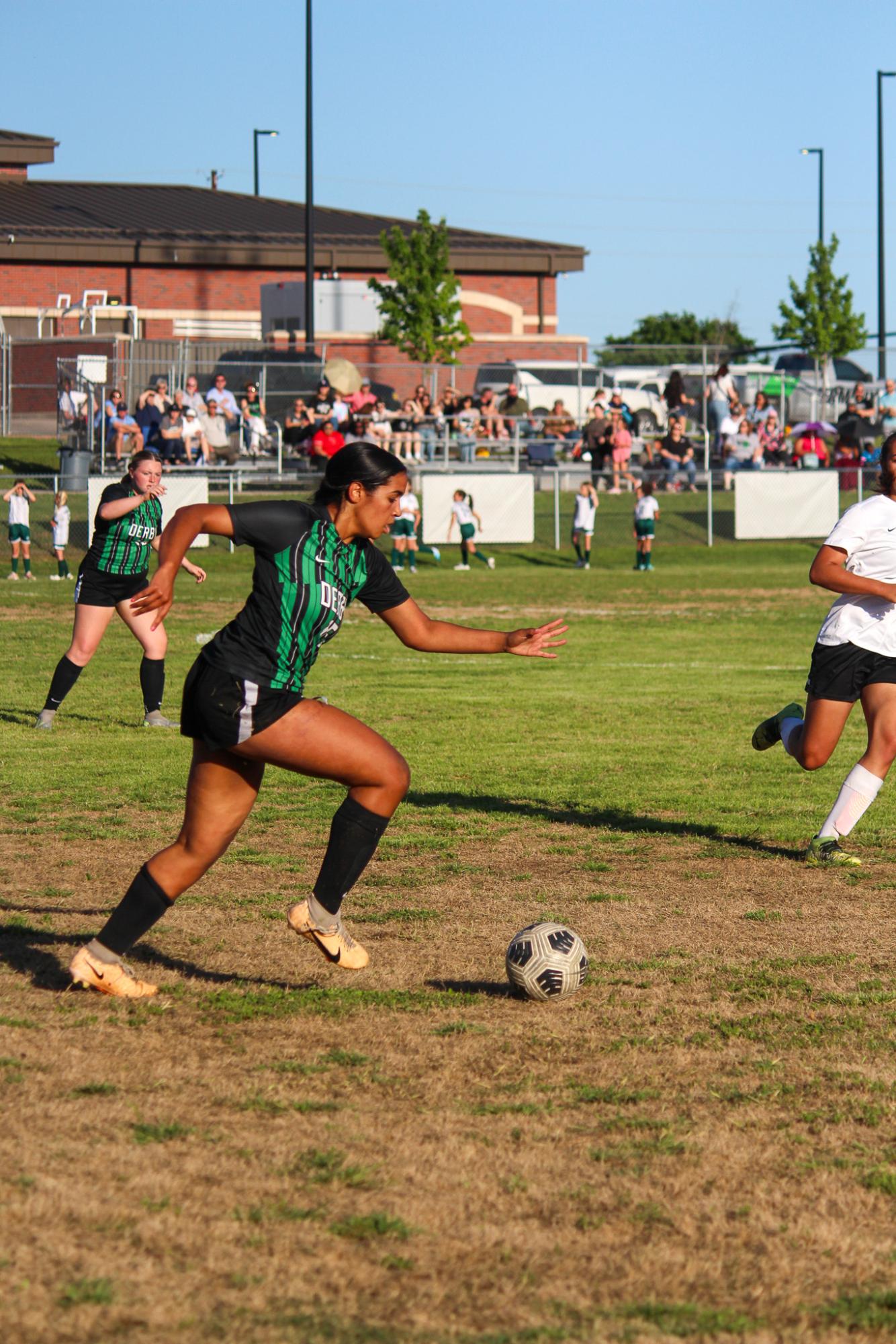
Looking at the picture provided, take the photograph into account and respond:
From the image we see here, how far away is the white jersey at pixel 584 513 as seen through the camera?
3030 cm

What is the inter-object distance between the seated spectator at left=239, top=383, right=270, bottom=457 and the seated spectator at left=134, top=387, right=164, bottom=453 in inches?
88.9

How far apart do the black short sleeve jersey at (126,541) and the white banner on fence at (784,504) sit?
23.6 meters

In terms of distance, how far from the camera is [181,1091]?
15.7ft

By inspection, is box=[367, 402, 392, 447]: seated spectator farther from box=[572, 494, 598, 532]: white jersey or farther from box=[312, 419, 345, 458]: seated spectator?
box=[572, 494, 598, 532]: white jersey

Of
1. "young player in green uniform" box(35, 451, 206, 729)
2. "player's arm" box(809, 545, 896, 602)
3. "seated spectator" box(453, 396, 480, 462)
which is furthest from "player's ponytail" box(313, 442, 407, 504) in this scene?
"seated spectator" box(453, 396, 480, 462)

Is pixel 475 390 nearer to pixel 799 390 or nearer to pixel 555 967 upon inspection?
pixel 799 390

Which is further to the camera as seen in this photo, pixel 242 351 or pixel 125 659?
pixel 242 351

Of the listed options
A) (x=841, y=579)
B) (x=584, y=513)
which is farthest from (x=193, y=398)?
(x=841, y=579)

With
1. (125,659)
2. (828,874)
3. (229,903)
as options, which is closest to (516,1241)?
(229,903)

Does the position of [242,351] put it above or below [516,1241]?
above

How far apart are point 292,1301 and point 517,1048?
192 cm

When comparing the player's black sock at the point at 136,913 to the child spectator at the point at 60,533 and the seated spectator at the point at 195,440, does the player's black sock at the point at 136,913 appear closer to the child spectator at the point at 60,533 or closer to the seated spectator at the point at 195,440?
the child spectator at the point at 60,533

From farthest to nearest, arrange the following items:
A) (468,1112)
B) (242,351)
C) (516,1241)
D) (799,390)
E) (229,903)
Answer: (799,390)
(242,351)
(229,903)
(468,1112)
(516,1241)

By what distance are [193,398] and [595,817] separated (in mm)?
24769
